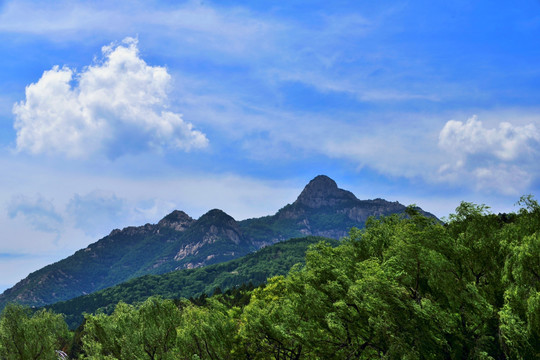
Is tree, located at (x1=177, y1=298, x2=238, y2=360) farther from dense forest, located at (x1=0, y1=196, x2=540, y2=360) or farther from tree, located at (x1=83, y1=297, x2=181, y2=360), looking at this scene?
tree, located at (x1=83, y1=297, x2=181, y2=360)

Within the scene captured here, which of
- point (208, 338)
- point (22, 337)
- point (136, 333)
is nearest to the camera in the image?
point (208, 338)

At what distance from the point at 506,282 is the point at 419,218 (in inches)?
404

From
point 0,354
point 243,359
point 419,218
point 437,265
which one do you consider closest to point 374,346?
point 437,265

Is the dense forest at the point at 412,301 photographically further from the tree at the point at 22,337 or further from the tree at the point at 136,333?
the tree at the point at 22,337

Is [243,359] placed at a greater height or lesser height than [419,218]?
lesser

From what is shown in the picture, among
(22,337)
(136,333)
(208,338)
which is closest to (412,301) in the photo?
(208,338)

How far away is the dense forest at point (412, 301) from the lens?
2228 cm

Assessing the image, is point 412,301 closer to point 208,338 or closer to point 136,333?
point 208,338

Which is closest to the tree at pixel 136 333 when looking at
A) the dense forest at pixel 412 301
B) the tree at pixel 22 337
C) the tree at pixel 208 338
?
the tree at pixel 208 338

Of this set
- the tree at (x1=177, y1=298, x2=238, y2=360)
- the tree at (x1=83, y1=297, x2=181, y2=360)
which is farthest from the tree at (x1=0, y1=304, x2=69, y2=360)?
the tree at (x1=177, y1=298, x2=238, y2=360)

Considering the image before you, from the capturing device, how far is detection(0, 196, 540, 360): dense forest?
2228cm

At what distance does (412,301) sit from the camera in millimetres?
23469

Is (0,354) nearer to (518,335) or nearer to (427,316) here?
(427,316)

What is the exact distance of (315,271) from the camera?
3084cm
